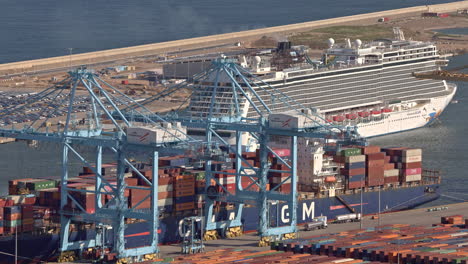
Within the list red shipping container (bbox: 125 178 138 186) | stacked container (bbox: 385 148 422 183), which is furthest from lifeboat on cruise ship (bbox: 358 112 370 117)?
red shipping container (bbox: 125 178 138 186)

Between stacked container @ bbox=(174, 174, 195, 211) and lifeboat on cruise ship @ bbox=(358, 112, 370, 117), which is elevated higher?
lifeboat on cruise ship @ bbox=(358, 112, 370, 117)

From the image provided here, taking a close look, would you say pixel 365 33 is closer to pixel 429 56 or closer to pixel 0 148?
pixel 429 56

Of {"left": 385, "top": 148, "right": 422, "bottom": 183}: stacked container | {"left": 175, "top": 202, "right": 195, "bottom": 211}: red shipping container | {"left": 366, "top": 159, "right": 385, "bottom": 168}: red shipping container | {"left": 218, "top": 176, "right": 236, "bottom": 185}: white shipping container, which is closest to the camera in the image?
{"left": 175, "top": 202, "right": 195, "bottom": 211}: red shipping container

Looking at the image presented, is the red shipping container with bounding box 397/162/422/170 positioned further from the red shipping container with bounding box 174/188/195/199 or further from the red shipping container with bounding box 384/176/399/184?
the red shipping container with bounding box 174/188/195/199

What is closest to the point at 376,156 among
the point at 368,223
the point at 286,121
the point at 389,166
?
the point at 389,166

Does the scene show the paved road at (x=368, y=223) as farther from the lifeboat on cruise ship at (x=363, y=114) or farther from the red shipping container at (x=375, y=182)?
the lifeboat on cruise ship at (x=363, y=114)

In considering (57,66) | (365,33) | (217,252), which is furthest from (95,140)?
(365,33)

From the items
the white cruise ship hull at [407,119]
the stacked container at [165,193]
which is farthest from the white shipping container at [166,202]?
the white cruise ship hull at [407,119]

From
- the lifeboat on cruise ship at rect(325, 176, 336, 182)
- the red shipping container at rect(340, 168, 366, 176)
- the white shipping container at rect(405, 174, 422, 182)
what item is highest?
the red shipping container at rect(340, 168, 366, 176)
